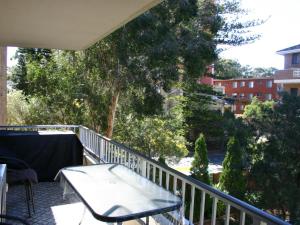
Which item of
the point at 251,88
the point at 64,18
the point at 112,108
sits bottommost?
the point at 112,108

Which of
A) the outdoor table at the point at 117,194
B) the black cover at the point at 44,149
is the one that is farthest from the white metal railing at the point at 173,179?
the black cover at the point at 44,149

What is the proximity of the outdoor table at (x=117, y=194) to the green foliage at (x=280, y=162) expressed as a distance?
644cm

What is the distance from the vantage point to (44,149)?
14.9ft

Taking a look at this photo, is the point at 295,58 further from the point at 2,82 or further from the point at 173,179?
the point at 173,179

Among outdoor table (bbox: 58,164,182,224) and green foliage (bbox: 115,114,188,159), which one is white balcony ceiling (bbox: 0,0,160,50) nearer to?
outdoor table (bbox: 58,164,182,224)

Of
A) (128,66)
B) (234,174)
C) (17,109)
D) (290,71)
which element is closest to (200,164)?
(234,174)

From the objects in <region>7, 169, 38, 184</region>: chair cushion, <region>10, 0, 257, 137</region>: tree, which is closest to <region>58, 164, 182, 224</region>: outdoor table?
<region>7, 169, 38, 184</region>: chair cushion

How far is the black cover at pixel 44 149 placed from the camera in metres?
4.34

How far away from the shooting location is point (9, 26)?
352 cm

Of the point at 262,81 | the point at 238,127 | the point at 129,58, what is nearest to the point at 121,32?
the point at 129,58

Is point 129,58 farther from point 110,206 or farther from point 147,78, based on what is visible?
point 110,206

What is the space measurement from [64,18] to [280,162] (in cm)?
726

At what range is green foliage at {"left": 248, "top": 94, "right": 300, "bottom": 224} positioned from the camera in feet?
26.4

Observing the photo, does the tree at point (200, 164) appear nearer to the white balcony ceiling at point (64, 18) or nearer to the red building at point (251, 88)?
the white balcony ceiling at point (64, 18)
